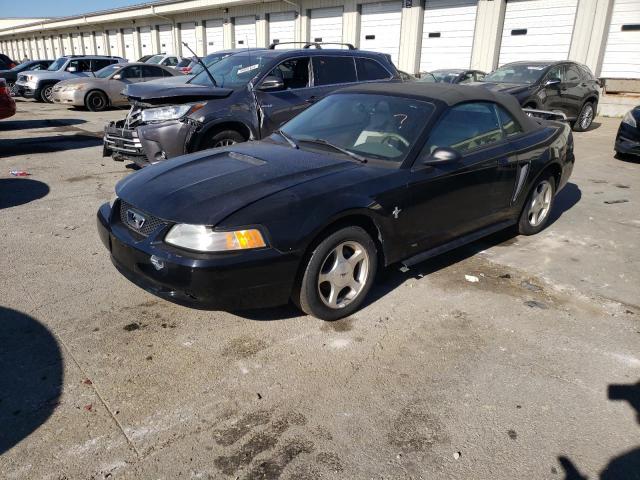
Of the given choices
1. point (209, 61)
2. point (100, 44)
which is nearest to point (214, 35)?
point (100, 44)

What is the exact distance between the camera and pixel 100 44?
43.6 metres

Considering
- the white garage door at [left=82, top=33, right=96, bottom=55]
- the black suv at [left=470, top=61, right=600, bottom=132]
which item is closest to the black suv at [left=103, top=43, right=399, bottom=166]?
the black suv at [left=470, top=61, right=600, bottom=132]

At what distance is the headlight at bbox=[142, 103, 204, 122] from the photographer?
6238mm

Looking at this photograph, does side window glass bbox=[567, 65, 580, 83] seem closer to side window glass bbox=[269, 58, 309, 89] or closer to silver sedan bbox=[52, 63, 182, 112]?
side window glass bbox=[269, 58, 309, 89]

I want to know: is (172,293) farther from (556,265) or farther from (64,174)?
(64,174)

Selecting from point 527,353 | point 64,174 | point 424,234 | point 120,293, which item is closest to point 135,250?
point 120,293

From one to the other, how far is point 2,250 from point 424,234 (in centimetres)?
376

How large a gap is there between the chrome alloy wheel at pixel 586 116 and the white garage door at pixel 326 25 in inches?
503

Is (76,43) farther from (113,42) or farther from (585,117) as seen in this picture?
(585,117)

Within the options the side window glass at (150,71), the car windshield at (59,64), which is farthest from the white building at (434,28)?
the car windshield at (59,64)

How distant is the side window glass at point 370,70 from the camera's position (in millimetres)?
7785

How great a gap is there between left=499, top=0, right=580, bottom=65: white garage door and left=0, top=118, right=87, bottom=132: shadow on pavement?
1436 cm

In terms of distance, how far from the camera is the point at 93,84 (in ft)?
48.8

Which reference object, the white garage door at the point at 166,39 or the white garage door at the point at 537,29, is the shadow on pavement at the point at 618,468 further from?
the white garage door at the point at 166,39
